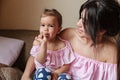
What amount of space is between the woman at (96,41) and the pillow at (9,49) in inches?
5.1

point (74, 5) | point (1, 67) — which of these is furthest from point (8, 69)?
point (74, 5)

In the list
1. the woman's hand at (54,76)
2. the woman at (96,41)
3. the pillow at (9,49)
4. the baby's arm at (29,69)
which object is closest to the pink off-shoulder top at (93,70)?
the woman at (96,41)

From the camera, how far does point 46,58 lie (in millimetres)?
1341

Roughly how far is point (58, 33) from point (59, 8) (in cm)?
37

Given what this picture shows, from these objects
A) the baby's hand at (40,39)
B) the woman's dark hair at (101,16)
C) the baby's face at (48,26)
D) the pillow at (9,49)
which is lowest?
the pillow at (9,49)

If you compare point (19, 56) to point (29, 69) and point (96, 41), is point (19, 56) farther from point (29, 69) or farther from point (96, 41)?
point (96, 41)

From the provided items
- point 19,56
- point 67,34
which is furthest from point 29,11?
point 67,34

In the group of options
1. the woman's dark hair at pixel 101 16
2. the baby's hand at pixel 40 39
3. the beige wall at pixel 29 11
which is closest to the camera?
the woman's dark hair at pixel 101 16

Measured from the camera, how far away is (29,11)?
1775mm

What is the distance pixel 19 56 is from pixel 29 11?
0.34 m

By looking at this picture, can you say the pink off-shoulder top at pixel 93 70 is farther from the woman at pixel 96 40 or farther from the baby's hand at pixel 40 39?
the baby's hand at pixel 40 39

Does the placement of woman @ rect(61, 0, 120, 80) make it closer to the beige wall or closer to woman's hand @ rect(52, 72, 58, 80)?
woman's hand @ rect(52, 72, 58, 80)

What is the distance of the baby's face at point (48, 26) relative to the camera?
1.29m

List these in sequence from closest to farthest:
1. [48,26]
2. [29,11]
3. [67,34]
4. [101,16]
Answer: [101,16]
[48,26]
[67,34]
[29,11]
